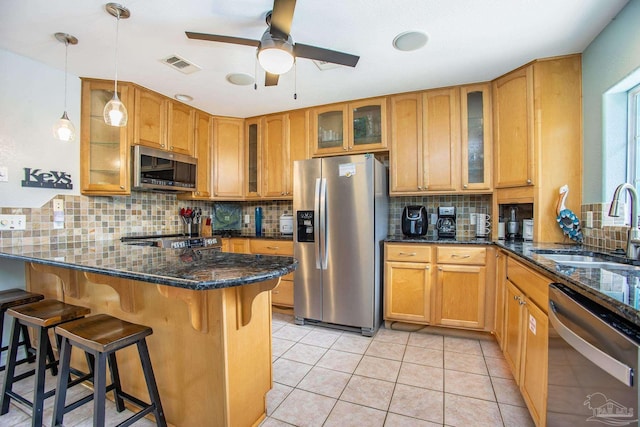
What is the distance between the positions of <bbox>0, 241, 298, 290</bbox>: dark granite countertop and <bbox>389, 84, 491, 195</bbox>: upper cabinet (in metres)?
1.92

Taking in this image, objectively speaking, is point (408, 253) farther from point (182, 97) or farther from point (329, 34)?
point (182, 97)

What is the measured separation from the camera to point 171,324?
4.60 ft

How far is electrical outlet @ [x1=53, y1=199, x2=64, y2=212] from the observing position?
2.35 meters

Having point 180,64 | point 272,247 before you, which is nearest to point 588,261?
point 272,247

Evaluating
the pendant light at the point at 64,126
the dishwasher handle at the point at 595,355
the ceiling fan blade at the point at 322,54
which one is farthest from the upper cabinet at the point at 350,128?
the dishwasher handle at the point at 595,355

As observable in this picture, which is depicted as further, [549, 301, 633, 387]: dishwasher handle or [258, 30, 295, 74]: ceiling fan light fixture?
[258, 30, 295, 74]: ceiling fan light fixture

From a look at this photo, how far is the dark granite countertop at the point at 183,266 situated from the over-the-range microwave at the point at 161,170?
3.83 ft

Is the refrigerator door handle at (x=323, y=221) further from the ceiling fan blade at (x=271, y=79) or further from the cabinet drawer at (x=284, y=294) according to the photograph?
the ceiling fan blade at (x=271, y=79)

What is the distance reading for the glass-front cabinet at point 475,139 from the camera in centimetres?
264

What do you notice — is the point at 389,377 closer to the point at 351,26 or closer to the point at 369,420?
the point at 369,420

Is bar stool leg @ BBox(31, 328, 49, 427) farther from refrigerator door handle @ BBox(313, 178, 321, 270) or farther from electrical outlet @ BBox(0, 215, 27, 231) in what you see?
refrigerator door handle @ BBox(313, 178, 321, 270)

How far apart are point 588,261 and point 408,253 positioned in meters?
1.23

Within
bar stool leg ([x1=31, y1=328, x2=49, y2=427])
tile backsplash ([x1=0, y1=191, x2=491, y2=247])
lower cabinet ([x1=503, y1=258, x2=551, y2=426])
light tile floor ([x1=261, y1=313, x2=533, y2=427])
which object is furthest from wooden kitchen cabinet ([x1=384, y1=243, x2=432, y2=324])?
bar stool leg ([x1=31, y1=328, x2=49, y2=427])

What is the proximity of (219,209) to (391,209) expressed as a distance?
2.29 m
